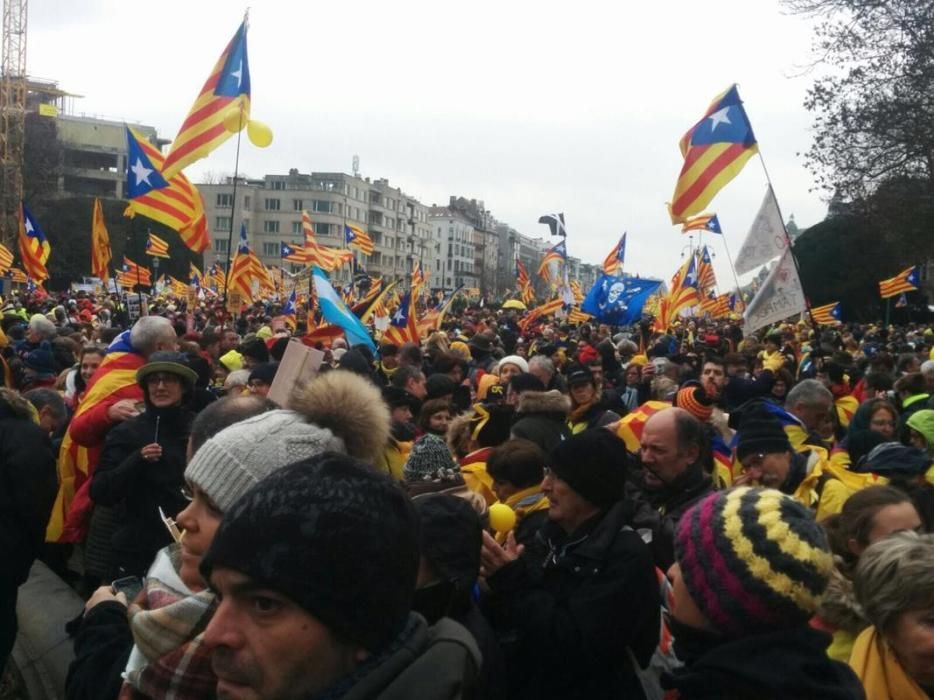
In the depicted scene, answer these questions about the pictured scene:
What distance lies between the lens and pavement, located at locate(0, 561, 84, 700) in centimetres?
440

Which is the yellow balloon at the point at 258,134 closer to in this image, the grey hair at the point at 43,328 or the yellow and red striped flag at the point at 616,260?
the grey hair at the point at 43,328

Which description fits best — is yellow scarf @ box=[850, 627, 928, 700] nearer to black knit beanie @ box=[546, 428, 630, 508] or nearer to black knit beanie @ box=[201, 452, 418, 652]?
black knit beanie @ box=[546, 428, 630, 508]

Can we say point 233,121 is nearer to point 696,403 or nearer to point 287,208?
point 696,403

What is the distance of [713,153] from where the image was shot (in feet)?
34.1

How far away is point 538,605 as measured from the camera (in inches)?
115

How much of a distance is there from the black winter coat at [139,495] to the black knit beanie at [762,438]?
2.67 meters

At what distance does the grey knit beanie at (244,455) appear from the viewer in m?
2.16

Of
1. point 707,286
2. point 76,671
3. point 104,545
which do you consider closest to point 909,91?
point 707,286

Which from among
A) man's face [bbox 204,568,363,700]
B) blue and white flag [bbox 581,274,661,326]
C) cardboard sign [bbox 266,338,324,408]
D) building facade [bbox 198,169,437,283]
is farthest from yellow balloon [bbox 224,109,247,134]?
building facade [bbox 198,169,437,283]

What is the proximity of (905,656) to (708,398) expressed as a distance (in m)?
4.10

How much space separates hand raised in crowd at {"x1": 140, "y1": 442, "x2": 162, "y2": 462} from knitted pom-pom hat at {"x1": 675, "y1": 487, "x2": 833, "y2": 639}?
8.71ft

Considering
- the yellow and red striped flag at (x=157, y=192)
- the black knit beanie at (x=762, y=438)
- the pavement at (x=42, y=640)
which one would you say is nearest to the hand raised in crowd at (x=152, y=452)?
the pavement at (x=42, y=640)

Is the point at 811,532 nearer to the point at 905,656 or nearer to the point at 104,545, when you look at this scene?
the point at 905,656

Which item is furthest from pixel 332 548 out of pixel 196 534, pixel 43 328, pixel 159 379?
pixel 43 328
